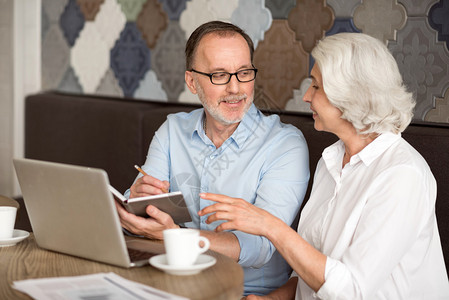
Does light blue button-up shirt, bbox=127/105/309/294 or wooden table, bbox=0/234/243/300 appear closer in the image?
wooden table, bbox=0/234/243/300

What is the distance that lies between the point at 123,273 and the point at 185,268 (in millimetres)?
142

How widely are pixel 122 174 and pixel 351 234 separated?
1.51 metres

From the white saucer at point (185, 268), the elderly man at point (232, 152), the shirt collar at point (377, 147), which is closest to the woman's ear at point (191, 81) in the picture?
the elderly man at point (232, 152)

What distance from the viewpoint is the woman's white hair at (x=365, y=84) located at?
146 cm

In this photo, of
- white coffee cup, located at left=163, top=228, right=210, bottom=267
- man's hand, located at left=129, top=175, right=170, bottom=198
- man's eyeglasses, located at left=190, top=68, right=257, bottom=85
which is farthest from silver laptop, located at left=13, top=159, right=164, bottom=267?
man's eyeglasses, located at left=190, top=68, right=257, bottom=85

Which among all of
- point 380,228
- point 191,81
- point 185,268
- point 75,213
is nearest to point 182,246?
point 185,268

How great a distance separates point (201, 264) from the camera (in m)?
1.18

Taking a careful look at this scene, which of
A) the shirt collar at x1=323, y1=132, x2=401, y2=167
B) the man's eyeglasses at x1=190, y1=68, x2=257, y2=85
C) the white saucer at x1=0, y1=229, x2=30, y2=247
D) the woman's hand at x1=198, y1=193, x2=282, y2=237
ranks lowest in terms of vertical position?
the white saucer at x1=0, y1=229, x2=30, y2=247

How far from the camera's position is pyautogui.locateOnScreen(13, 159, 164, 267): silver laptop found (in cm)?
120

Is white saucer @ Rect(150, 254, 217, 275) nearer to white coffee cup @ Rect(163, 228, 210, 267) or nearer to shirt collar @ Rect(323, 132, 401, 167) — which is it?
white coffee cup @ Rect(163, 228, 210, 267)

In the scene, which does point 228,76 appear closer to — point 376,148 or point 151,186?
point 151,186

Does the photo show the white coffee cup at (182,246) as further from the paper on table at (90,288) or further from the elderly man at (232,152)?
the elderly man at (232,152)

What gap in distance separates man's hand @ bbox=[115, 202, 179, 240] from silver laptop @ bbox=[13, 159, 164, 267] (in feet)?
0.19

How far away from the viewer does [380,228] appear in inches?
52.7
